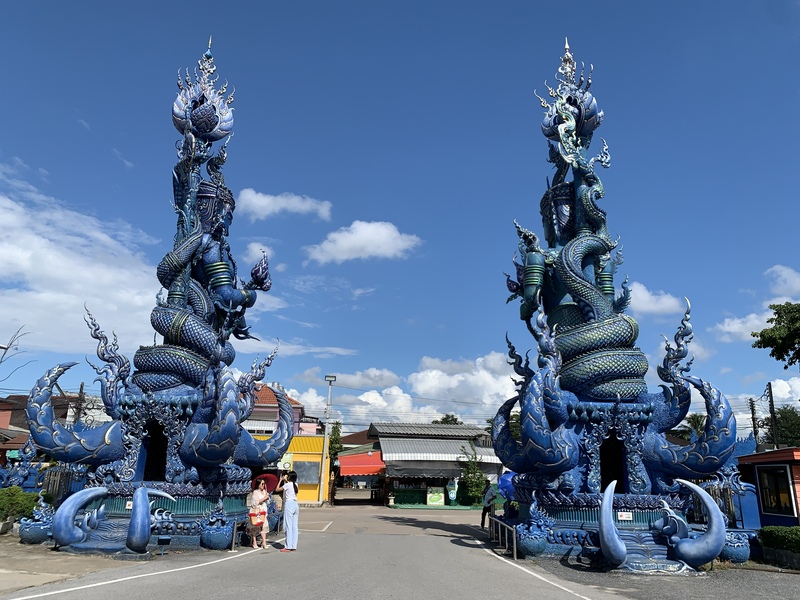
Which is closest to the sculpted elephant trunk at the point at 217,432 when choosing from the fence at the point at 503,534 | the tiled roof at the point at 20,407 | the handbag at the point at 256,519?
the handbag at the point at 256,519

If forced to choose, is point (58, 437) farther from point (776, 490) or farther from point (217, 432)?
point (776, 490)

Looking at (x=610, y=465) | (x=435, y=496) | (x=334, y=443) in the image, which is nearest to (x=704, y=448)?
(x=610, y=465)

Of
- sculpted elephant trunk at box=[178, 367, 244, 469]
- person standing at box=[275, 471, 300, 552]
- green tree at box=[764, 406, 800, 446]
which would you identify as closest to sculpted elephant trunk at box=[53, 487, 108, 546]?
sculpted elephant trunk at box=[178, 367, 244, 469]

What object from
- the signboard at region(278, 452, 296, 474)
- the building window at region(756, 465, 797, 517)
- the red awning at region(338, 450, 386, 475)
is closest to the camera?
the building window at region(756, 465, 797, 517)

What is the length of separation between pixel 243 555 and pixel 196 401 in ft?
10.7

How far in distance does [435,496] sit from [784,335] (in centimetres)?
1710

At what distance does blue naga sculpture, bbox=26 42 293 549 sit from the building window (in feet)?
36.0

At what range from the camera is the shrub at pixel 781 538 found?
34.4 feet

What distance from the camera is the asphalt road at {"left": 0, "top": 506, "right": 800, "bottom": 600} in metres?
7.13

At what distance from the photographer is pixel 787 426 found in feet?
150

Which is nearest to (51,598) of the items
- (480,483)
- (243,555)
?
(243,555)

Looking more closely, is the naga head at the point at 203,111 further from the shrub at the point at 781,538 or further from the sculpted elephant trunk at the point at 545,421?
the shrub at the point at 781,538

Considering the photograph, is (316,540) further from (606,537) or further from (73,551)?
(606,537)

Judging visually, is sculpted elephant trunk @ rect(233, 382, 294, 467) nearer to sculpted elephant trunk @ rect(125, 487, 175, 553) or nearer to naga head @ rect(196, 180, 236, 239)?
sculpted elephant trunk @ rect(125, 487, 175, 553)
